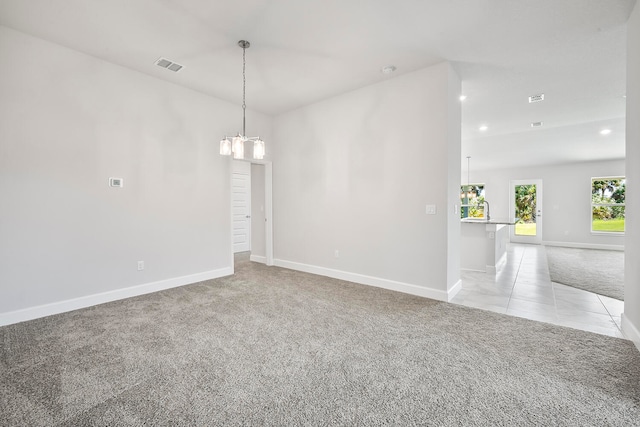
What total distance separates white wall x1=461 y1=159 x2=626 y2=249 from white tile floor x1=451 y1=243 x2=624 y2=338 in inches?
211

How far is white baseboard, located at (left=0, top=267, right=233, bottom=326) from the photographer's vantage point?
116 inches

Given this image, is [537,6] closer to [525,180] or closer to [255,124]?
[255,124]

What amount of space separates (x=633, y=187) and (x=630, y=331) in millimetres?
1319

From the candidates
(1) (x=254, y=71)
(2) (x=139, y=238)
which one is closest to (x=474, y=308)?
(1) (x=254, y=71)

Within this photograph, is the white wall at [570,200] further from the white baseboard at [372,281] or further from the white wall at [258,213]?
the white wall at [258,213]

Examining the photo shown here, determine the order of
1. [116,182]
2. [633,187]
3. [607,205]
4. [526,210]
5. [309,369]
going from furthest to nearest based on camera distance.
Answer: [526,210] → [607,205] → [116,182] → [633,187] → [309,369]

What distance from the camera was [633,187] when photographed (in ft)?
8.34

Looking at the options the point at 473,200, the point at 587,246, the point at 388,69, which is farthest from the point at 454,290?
the point at 473,200

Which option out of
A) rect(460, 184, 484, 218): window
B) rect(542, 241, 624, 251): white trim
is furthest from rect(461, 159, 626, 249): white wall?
rect(460, 184, 484, 218): window

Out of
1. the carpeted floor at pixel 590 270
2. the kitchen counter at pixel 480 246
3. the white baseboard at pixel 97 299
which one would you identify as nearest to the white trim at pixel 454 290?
the kitchen counter at pixel 480 246

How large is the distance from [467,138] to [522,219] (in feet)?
16.3

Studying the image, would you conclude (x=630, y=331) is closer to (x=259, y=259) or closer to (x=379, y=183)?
(x=379, y=183)

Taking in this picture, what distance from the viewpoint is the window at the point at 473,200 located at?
10680mm

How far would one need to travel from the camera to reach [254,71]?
387 centimetres
